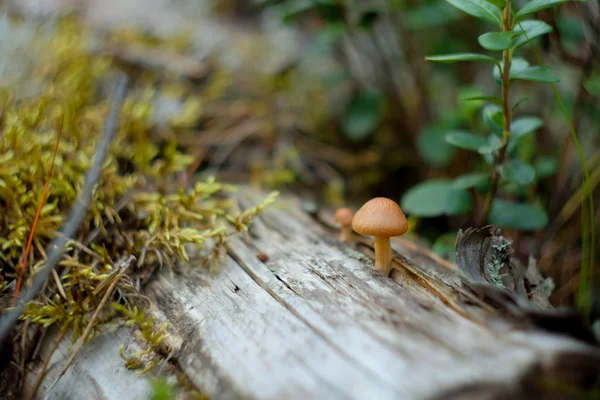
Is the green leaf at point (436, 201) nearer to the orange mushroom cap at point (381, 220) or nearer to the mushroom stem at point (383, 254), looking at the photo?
the mushroom stem at point (383, 254)

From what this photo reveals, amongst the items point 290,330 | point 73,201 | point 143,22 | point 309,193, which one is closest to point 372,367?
point 290,330

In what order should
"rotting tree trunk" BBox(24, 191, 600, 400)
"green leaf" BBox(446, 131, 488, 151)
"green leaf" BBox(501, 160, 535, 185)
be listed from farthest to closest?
"green leaf" BBox(446, 131, 488, 151)
"green leaf" BBox(501, 160, 535, 185)
"rotting tree trunk" BBox(24, 191, 600, 400)

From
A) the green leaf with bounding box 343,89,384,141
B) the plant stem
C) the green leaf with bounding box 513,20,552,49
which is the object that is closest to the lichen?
the plant stem

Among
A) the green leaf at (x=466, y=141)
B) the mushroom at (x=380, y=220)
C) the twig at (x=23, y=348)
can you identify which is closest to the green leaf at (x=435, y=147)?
the green leaf at (x=466, y=141)

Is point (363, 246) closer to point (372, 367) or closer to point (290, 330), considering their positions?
→ point (290, 330)

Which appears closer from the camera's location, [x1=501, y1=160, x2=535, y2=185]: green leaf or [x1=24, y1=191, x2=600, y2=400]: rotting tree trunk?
[x1=24, y1=191, x2=600, y2=400]: rotting tree trunk

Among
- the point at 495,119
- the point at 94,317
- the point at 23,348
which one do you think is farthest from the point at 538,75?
the point at 23,348

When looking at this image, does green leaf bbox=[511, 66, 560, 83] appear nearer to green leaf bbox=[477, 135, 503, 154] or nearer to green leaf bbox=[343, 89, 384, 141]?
green leaf bbox=[477, 135, 503, 154]
